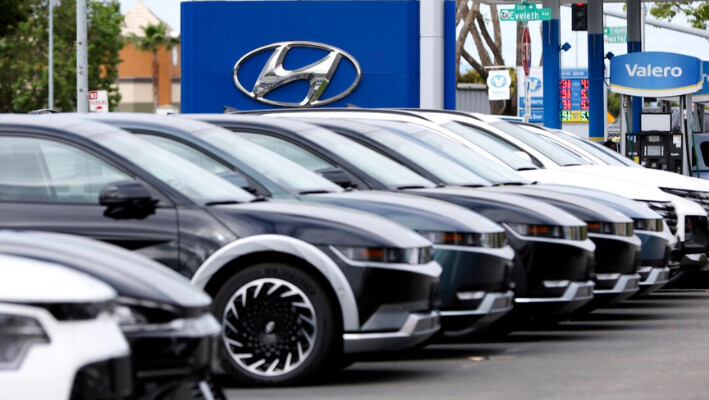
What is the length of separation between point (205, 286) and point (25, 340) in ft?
14.2

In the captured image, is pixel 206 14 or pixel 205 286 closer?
pixel 205 286

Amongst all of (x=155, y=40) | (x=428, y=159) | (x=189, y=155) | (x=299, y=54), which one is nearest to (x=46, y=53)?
(x=155, y=40)

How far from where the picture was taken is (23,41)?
92.9 meters

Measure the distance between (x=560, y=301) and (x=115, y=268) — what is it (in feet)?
21.2

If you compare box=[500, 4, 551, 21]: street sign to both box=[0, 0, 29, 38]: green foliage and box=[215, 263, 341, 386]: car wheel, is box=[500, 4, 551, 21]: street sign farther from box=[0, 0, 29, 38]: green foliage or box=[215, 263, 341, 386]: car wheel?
box=[0, 0, 29, 38]: green foliage

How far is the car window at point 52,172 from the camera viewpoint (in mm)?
9023

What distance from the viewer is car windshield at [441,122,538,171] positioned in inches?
594

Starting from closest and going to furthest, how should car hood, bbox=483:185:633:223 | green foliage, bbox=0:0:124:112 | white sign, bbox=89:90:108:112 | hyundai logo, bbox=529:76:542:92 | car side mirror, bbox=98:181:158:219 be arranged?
car side mirror, bbox=98:181:158:219, car hood, bbox=483:185:633:223, white sign, bbox=89:90:108:112, hyundai logo, bbox=529:76:542:92, green foliage, bbox=0:0:124:112

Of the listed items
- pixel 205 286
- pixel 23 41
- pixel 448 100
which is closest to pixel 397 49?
pixel 448 100

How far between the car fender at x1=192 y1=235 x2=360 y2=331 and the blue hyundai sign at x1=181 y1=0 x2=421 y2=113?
18528mm

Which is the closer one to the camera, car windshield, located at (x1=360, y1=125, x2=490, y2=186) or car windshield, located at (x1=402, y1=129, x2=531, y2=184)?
car windshield, located at (x1=360, y1=125, x2=490, y2=186)

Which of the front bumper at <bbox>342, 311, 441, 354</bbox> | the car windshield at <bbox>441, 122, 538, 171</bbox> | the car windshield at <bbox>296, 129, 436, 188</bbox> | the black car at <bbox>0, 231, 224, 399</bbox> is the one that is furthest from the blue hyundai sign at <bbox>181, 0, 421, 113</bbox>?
the black car at <bbox>0, 231, 224, 399</bbox>

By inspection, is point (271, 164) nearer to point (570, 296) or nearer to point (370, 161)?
point (370, 161)

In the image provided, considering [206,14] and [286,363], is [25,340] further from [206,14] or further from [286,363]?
[206,14]
